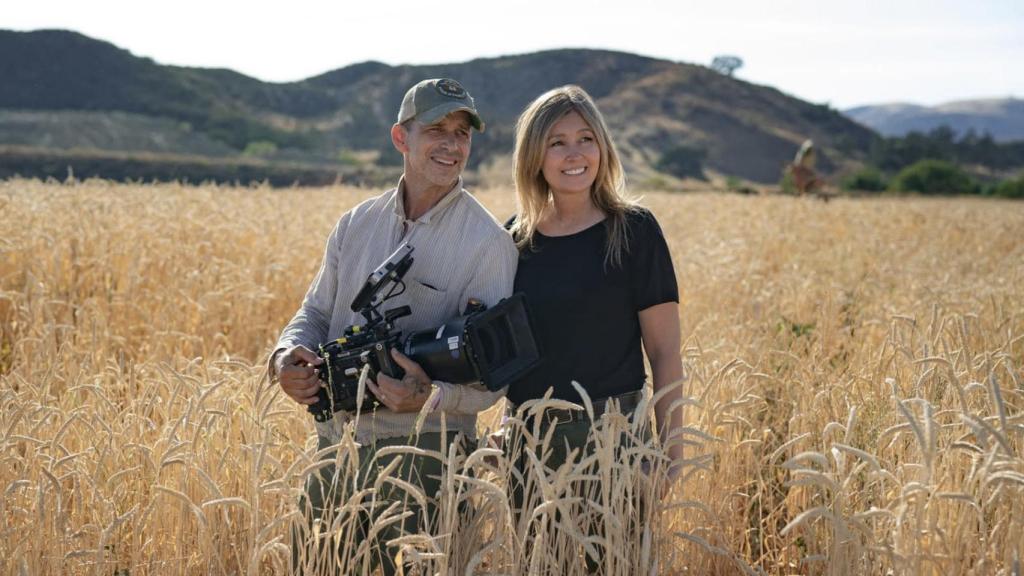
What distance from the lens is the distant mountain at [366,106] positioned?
60.2 m

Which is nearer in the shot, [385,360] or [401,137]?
[385,360]

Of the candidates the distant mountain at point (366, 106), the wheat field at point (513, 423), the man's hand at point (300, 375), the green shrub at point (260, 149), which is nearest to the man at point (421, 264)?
the man's hand at point (300, 375)

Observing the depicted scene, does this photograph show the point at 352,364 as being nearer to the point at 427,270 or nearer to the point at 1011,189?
the point at 427,270

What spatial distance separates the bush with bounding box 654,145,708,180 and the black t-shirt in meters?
67.4

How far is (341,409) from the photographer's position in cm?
278

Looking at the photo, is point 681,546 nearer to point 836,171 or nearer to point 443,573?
point 443,573

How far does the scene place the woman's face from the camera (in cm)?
308

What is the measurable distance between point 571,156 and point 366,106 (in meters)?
88.6

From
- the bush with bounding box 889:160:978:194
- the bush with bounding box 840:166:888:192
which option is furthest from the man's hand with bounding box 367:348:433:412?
the bush with bounding box 840:166:888:192

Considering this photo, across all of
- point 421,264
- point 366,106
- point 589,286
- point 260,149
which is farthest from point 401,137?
point 366,106

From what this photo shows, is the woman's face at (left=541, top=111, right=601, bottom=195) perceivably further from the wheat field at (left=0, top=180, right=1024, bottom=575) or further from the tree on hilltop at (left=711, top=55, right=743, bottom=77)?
the tree on hilltop at (left=711, top=55, right=743, bottom=77)

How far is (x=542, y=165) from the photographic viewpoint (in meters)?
3.18

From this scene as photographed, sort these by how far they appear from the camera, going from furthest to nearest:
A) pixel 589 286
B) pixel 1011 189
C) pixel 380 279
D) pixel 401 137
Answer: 1. pixel 1011 189
2. pixel 401 137
3. pixel 589 286
4. pixel 380 279

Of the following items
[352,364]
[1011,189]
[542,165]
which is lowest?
[1011,189]
